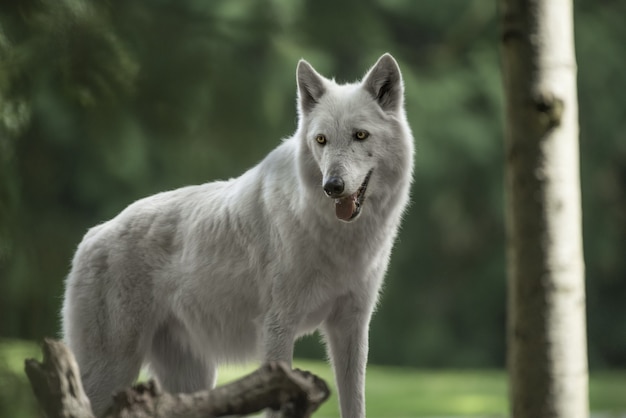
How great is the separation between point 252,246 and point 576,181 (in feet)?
4.32

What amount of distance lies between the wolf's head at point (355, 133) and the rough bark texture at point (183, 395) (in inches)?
23.2

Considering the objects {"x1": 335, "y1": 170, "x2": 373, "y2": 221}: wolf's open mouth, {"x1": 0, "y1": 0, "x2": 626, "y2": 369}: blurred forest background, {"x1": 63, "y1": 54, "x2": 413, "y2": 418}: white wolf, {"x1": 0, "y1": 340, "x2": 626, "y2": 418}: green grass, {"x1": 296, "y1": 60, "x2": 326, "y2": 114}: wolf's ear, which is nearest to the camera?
{"x1": 335, "y1": 170, "x2": 373, "y2": 221}: wolf's open mouth

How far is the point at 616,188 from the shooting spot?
919 cm

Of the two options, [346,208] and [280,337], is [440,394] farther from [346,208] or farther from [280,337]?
[346,208]

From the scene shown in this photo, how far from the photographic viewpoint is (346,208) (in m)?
2.58

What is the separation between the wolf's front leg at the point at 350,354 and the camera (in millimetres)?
2871

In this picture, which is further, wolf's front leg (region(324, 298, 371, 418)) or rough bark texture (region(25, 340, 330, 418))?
wolf's front leg (region(324, 298, 371, 418))

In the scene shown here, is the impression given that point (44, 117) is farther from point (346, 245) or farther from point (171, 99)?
point (346, 245)

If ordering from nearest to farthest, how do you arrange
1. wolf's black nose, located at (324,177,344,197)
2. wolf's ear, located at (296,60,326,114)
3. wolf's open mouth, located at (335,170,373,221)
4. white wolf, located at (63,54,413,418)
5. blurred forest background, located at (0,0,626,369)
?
wolf's black nose, located at (324,177,344,197), wolf's open mouth, located at (335,170,373,221), white wolf, located at (63,54,413,418), wolf's ear, located at (296,60,326,114), blurred forest background, located at (0,0,626,369)

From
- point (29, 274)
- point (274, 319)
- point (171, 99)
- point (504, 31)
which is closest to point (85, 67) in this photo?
point (29, 274)

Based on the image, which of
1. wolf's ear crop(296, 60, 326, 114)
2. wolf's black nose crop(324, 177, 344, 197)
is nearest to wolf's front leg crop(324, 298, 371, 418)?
wolf's black nose crop(324, 177, 344, 197)

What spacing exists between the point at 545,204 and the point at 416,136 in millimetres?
6655

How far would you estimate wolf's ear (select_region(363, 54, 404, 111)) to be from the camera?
8.93 feet

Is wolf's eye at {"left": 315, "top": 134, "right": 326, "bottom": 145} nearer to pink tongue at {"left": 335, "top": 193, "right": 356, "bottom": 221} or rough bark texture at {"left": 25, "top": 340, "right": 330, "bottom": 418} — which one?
pink tongue at {"left": 335, "top": 193, "right": 356, "bottom": 221}
